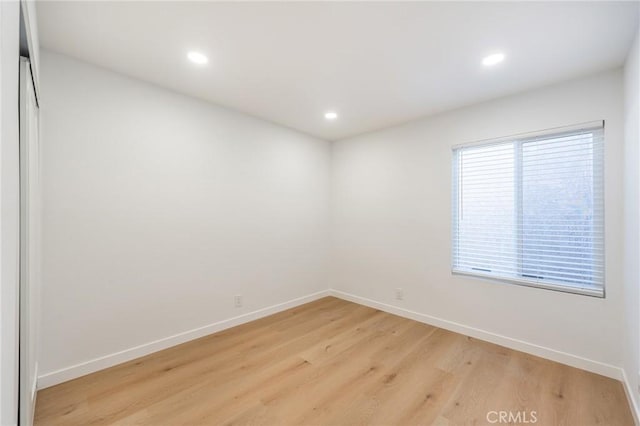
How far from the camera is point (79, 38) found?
1.93 metres

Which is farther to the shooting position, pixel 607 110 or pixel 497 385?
pixel 607 110

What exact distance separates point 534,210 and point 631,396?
1.49m

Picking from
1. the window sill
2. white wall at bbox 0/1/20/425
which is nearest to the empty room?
the window sill

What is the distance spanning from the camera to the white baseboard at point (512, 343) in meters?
2.26

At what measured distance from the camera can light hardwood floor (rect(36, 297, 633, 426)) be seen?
70.5 inches

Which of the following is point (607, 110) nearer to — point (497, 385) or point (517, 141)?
point (517, 141)

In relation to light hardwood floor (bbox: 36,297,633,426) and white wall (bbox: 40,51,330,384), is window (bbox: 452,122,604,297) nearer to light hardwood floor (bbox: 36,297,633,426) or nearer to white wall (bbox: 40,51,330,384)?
light hardwood floor (bbox: 36,297,633,426)

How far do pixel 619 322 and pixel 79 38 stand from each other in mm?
4646

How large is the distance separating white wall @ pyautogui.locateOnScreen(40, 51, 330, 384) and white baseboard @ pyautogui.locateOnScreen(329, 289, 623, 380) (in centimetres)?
157

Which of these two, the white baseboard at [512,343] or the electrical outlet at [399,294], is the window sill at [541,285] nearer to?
the white baseboard at [512,343]

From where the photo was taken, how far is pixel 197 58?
2.16 meters

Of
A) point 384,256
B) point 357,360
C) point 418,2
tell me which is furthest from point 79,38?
point 384,256

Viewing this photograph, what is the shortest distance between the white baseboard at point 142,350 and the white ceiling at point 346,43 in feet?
8.01

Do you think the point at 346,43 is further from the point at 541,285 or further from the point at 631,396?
the point at 631,396
